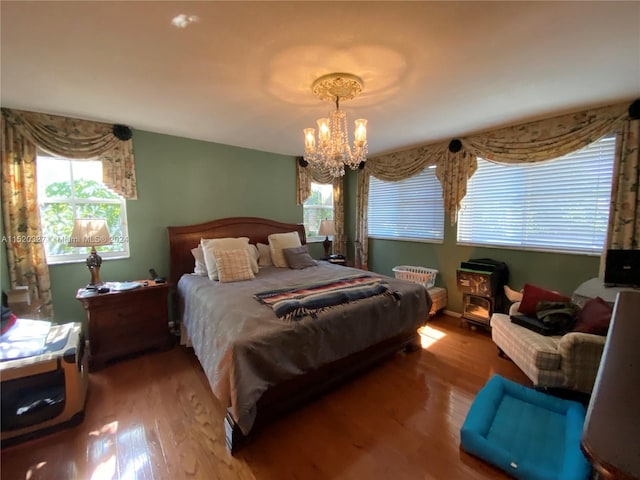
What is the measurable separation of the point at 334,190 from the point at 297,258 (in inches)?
73.7

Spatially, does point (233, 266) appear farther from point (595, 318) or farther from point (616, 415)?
point (595, 318)

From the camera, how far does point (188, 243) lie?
10.7 ft

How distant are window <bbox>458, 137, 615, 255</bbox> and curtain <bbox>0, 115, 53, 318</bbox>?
4.54 m

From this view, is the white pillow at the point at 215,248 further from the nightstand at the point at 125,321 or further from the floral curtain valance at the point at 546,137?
the floral curtain valance at the point at 546,137

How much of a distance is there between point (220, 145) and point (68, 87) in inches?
65.6

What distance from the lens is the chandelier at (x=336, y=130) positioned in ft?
6.17

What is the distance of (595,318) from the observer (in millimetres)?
1852

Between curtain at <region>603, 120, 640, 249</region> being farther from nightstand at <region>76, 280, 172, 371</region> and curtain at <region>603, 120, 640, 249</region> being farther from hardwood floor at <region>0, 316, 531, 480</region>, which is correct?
nightstand at <region>76, 280, 172, 371</region>

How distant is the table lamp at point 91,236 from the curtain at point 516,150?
3.62 meters

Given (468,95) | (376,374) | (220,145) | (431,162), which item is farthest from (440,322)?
(220,145)

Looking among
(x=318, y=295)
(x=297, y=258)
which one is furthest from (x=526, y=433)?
(x=297, y=258)

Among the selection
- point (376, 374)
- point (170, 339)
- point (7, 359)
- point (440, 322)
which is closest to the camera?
point (7, 359)

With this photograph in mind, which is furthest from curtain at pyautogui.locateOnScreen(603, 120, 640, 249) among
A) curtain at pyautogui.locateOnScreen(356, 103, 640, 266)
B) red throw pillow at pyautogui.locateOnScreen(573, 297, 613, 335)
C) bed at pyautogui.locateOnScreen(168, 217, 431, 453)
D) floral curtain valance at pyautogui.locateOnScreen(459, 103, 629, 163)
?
bed at pyautogui.locateOnScreen(168, 217, 431, 453)

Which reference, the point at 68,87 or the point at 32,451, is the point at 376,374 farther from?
the point at 68,87
